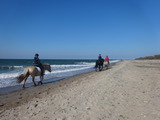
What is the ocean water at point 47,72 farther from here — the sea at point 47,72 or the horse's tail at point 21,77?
the horse's tail at point 21,77

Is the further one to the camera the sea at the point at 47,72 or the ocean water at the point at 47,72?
the ocean water at the point at 47,72

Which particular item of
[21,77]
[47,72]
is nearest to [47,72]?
[47,72]

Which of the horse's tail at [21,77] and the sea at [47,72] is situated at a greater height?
the horse's tail at [21,77]

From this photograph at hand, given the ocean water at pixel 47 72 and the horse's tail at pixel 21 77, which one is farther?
the ocean water at pixel 47 72

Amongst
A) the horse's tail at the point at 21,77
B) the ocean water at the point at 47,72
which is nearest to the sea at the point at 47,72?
the ocean water at the point at 47,72

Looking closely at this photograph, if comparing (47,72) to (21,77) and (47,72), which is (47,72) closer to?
(47,72)

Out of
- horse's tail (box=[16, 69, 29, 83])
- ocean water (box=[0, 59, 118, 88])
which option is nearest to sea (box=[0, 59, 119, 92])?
ocean water (box=[0, 59, 118, 88])

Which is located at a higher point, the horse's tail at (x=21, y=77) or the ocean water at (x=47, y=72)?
the horse's tail at (x=21, y=77)

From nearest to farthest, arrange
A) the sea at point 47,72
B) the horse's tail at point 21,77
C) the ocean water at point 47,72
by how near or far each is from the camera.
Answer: the horse's tail at point 21,77 → the sea at point 47,72 → the ocean water at point 47,72

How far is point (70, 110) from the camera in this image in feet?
14.6

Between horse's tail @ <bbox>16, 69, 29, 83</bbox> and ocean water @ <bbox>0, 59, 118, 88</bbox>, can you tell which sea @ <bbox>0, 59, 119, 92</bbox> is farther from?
horse's tail @ <bbox>16, 69, 29, 83</bbox>

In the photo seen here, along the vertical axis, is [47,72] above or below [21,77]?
below

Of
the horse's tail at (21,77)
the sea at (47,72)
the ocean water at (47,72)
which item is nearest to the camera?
the horse's tail at (21,77)

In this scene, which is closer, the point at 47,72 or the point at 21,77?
the point at 21,77
